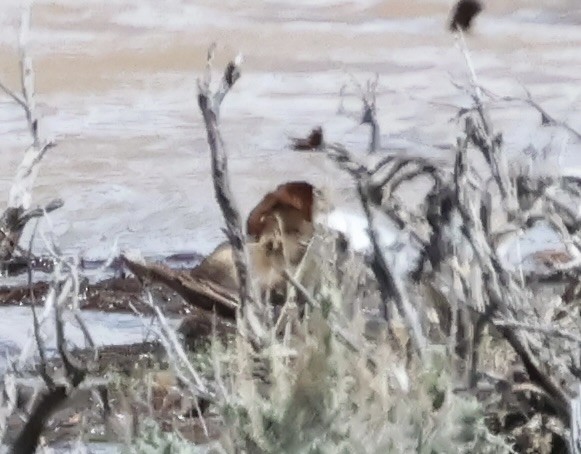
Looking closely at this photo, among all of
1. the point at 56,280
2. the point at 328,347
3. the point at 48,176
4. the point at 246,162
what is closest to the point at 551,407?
the point at 328,347

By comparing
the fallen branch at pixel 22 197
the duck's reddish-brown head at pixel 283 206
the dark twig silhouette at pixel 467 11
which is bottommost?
the duck's reddish-brown head at pixel 283 206

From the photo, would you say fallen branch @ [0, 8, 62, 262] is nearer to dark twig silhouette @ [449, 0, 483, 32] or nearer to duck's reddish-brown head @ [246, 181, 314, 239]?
duck's reddish-brown head @ [246, 181, 314, 239]

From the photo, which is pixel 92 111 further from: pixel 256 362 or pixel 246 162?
pixel 256 362

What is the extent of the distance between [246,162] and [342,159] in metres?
0.69

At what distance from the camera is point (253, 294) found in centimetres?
94

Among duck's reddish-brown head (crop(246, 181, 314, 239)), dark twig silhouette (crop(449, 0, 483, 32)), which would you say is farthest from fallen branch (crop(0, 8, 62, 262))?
dark twig silhouette (crop(449, 0, 483, 32))

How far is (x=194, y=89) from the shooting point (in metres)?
1.82

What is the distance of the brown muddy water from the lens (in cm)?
160

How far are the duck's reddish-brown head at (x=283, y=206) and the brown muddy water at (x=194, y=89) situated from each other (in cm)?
36

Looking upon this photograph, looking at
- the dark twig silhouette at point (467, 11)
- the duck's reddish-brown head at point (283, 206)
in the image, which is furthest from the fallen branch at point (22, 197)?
the dark twig silhouette at point (467, 11)

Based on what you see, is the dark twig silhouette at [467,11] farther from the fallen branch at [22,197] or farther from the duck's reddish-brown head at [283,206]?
the fallen branch at [22,197]

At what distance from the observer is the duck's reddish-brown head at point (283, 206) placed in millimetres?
1097

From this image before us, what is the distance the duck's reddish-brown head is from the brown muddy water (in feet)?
1.17

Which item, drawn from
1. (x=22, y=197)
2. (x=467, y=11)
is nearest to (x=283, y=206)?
(x=22, y=197)
